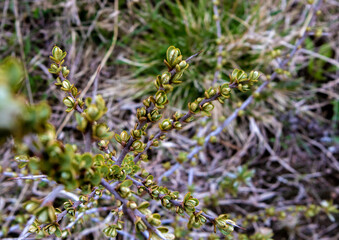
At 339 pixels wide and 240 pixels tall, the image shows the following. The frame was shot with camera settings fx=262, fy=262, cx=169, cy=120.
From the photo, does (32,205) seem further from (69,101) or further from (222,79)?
(222,79)

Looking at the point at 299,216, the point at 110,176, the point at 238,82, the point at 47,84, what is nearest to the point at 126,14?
the point at 47,84

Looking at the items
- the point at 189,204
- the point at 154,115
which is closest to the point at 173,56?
the point at 154,115

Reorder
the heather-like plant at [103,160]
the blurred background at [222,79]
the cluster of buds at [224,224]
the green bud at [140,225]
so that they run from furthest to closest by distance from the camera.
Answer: the blurred background at [222,79] < the cluster of buds at [224,224] < the green bud at [140,225] < the heather-like plant at [103,160]

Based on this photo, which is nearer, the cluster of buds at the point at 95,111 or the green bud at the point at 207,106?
the cluster of buds at the point at 95,111

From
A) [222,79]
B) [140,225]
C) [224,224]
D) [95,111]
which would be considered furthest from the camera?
[222,79]

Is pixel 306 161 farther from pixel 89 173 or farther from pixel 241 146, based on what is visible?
pixel 89 173

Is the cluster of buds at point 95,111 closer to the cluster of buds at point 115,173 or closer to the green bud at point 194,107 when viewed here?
the cluster of buds at point 115,173

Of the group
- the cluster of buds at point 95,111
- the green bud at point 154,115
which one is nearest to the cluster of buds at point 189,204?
the green bud at point 154,115

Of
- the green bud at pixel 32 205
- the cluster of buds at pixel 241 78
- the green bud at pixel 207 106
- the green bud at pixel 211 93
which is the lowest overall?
the green bud at pixel 207 106
